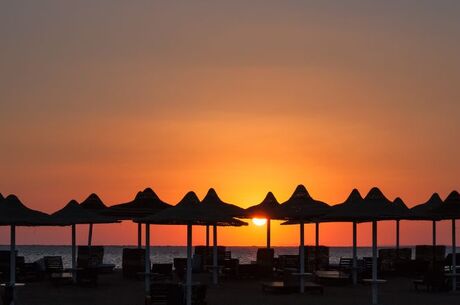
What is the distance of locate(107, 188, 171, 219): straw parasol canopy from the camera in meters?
31.8

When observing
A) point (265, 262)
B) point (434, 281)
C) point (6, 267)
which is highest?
point (265, 262)

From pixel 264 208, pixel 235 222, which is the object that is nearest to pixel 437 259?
pixel 264 208

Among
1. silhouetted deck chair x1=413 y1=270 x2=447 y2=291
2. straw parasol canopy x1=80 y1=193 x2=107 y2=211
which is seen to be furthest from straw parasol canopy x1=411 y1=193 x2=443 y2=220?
straw parasol canopy x1=80 y1=193 x2=107 y2=211

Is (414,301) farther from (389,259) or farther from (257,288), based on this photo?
(389,259)

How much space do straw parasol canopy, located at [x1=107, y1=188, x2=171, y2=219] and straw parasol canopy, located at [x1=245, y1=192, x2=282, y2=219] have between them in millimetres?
2864

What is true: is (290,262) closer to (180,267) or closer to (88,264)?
(180,267)

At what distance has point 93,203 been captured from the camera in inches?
1367

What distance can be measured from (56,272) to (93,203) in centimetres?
369

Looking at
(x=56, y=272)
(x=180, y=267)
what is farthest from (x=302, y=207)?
(x=56, y=272)

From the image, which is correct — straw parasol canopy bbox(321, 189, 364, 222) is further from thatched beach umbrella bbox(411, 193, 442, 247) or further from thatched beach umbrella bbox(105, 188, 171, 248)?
thatched beach umbrella bbox(105, 188, 171, 248)

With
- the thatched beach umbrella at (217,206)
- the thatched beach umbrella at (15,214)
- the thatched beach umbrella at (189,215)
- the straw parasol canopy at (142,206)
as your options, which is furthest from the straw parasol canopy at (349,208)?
the straw parasol canopy at (142,206)

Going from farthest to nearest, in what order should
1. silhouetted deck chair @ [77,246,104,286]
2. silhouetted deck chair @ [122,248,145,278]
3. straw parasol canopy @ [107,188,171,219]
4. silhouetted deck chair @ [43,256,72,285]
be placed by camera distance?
silhouetted deck chair @ [122,248,145,278], straw parasol canopy @ [107,188,171,219], silhouetted deck chair @ [43,256,72,285], silhouetted deck chair @ [77,246,104,286]

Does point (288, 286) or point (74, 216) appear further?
point (74, 216)

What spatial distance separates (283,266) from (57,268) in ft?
27.3
